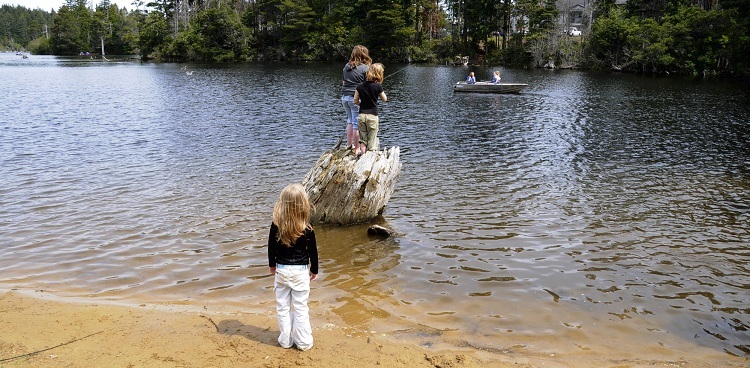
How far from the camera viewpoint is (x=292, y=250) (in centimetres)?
564

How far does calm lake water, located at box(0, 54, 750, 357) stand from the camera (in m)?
7.60

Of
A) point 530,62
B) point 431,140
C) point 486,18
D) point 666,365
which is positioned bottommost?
point 666,365

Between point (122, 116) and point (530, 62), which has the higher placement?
point (530, 62)

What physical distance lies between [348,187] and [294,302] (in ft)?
19.8

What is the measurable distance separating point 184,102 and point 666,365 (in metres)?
35.1

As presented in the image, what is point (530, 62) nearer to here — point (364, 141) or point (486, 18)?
point (486, 18)

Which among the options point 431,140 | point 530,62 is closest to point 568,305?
point 431,140

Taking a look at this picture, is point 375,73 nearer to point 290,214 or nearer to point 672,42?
point 290,214

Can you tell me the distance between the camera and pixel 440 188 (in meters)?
14.9

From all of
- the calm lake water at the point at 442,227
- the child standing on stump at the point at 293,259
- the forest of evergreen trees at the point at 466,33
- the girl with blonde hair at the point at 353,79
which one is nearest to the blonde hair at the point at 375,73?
the girl with blonde hair at the point at 353,79

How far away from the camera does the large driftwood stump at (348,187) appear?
38.2ft

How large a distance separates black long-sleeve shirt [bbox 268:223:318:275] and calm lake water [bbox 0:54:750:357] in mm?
1715

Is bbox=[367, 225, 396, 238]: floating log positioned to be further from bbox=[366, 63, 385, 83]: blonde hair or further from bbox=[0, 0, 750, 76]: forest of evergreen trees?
bbox=[0, 0, 750, 76]: forest of evergreen trees

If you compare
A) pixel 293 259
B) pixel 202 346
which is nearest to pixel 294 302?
pixel 293 259
